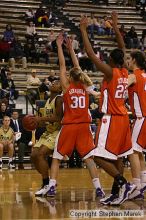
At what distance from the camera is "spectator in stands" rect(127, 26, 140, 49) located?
2839 centimetres

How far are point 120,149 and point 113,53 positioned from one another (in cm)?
132

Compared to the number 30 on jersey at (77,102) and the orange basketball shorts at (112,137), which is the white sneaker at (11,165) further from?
the orange basketball shorts at (112,137)

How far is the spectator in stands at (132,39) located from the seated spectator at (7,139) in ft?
39.5

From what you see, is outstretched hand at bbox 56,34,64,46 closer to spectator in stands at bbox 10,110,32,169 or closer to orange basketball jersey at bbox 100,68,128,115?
orange basketball jersey at bbox 100,68,128,115

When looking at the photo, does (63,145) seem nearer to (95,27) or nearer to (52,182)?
(52,182)

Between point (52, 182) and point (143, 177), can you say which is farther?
point (143, 177)

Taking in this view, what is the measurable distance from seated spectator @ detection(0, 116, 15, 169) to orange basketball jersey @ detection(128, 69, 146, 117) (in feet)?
24.4

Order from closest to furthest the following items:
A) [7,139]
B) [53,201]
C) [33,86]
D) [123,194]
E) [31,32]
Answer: [123,194] → [53,201] → [7,139] → [33,86] → [31,32]

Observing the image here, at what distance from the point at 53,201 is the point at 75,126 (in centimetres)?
113

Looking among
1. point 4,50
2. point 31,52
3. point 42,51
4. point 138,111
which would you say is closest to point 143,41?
point 42,51

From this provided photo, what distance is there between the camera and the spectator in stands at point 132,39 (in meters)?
28.4

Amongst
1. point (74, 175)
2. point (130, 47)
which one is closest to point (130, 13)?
point (130, 47)

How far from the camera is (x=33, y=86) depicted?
22.1m

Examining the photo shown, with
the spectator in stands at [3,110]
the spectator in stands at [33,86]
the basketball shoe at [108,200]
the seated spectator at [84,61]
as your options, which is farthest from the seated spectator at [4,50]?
the basketball shoe at [108,200]
